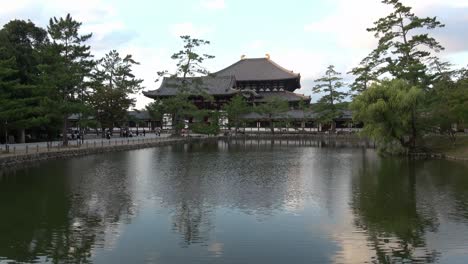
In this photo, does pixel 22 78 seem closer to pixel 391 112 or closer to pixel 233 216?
pixel 391 112

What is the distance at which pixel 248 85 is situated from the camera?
293ft

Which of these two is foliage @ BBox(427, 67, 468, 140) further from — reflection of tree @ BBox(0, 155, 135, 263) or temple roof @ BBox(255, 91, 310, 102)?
temple roof @ BBox(255, 91, 310, 102)

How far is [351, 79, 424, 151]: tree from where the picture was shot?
3775cm

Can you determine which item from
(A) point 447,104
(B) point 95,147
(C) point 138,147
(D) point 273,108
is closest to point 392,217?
(A) point 447,104

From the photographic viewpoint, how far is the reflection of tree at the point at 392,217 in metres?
12.2

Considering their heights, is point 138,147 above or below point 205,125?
below

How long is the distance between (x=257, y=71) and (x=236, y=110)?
20.0 meters

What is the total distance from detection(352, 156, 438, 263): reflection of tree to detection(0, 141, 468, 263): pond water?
0.05 meters

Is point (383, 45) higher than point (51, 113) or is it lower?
higher

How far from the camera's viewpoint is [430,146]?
1681 inches

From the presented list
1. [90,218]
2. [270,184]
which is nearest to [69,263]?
[90,218]

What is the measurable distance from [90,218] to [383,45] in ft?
128

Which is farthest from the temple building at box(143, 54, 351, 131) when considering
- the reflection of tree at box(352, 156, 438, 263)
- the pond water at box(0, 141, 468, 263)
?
the reflection of tree at box(352, 156, 438, 263)

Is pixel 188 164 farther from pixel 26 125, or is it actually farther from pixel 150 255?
pixel 150 255
